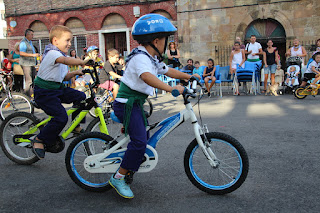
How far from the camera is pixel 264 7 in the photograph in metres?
17.8

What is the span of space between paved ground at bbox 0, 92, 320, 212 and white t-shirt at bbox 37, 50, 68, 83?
1.16 metres

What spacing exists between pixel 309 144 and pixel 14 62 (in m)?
11.5

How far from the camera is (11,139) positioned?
4602 mm

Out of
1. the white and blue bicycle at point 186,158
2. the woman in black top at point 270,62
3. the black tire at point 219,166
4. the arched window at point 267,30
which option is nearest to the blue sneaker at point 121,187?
the white and blue bicycle at point 186,158

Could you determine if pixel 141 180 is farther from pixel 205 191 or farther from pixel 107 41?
pixel 107 41

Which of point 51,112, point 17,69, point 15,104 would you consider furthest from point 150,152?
point 17,69

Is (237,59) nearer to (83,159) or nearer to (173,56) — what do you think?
(173,56)

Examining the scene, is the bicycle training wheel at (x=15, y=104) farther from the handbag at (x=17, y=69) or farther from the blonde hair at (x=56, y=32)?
the handbag at (x=17, y=69)

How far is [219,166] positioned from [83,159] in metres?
1.39

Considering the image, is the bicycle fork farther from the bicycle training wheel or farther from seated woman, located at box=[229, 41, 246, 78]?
seated woman, located at box=[229, 41, 246, 78]

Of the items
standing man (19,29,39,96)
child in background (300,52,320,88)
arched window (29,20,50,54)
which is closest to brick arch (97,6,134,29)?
arched window (29,20,50,54)

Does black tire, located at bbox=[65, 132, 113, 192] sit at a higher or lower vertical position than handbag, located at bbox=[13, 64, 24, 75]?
lower

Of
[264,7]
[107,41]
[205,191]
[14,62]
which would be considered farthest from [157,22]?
[107,41]

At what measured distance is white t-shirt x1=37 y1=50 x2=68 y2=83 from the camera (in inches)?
159
